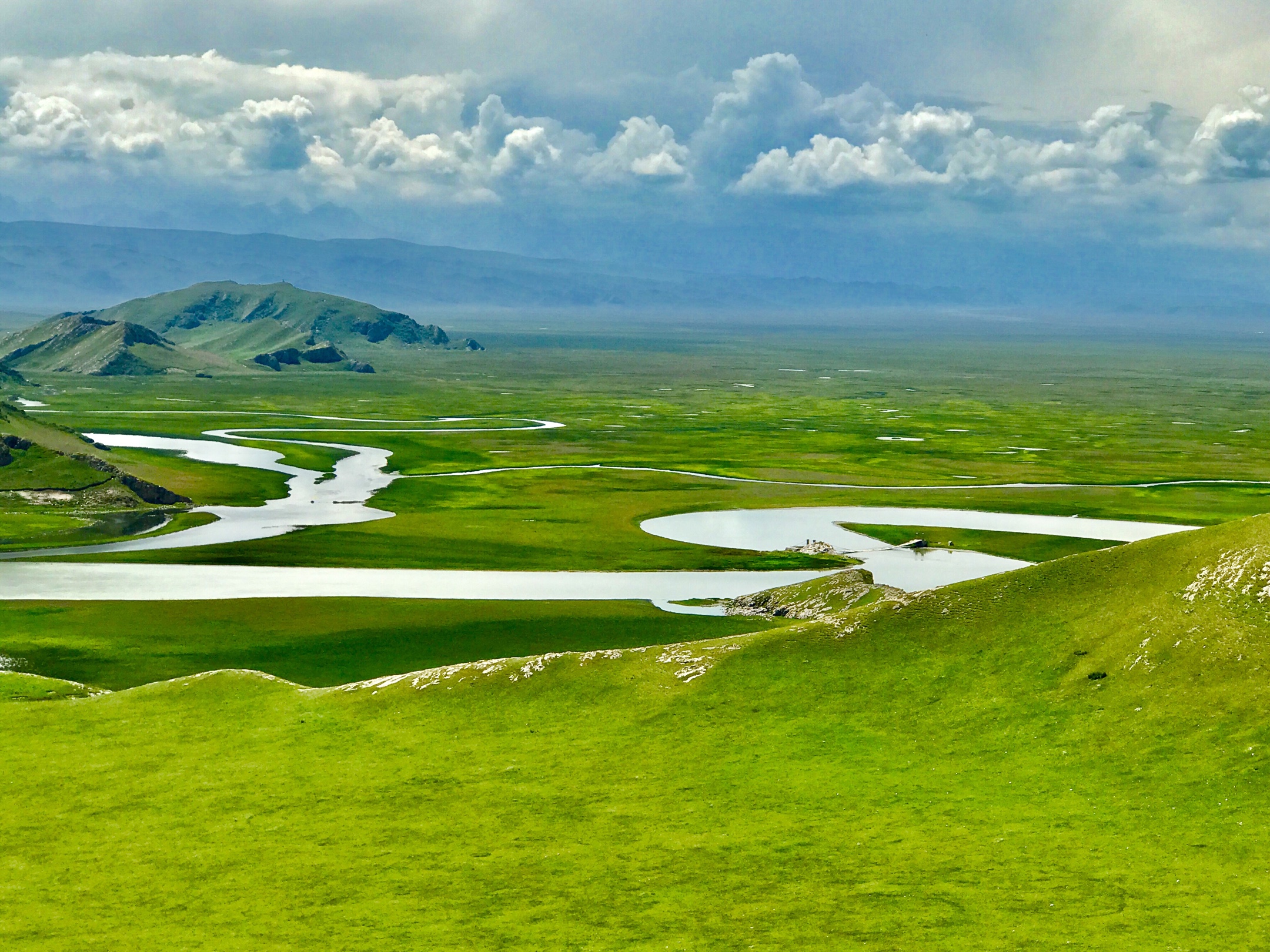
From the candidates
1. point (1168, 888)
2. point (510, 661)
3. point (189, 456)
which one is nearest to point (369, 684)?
point (510, 661)

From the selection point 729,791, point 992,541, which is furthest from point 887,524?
point 729,791

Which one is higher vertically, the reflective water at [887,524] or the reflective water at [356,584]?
the reflective water at [887,524]

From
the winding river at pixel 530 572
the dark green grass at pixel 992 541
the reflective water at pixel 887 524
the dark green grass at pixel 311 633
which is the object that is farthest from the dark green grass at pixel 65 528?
the dark green grass at pixel 992 541

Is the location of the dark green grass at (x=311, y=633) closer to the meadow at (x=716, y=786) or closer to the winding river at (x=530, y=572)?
the meadow at (x=716, y=786)

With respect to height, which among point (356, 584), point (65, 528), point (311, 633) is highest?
point (65, 528)

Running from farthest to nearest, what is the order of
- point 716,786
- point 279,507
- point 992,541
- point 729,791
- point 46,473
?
point 46,473 < point 279,507 < point 992,541 < point 716,786 < point 729,791

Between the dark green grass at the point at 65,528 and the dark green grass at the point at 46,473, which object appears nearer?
the dark green grass at the point at 65,528

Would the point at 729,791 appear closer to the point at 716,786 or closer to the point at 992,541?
the point at 716,786
